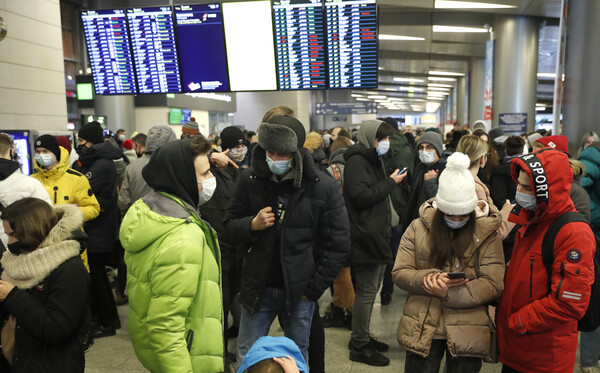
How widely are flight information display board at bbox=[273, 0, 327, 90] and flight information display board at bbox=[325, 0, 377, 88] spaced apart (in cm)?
12

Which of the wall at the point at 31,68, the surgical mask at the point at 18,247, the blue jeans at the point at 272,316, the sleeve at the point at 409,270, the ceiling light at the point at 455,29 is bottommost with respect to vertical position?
the blue jeans at the point at 272,316

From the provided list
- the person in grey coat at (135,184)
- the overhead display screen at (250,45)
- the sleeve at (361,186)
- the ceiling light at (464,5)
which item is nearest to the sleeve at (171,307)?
the sleeve at (361,186)

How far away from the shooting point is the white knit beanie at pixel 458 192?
2.51m

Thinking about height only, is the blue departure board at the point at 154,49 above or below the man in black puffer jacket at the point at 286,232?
above

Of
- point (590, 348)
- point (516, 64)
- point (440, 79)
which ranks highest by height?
point (440, 79)

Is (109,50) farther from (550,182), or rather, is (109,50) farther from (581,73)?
(581,73)

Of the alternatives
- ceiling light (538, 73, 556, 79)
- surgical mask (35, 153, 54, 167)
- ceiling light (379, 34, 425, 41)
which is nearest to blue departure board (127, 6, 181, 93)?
surgical mask (35, 153, 54, 167)

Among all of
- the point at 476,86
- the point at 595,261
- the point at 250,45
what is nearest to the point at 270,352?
the point at 595,261

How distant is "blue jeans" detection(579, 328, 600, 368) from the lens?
12.3ft

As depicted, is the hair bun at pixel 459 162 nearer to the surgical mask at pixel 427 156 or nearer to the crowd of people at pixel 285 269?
the crowd of people at pixel 285 269

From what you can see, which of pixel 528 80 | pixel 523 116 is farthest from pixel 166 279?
pixel 528 80

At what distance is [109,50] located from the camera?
22.4 ft

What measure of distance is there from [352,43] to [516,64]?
9.76 m

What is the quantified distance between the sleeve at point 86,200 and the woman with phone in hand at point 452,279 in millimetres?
2948
